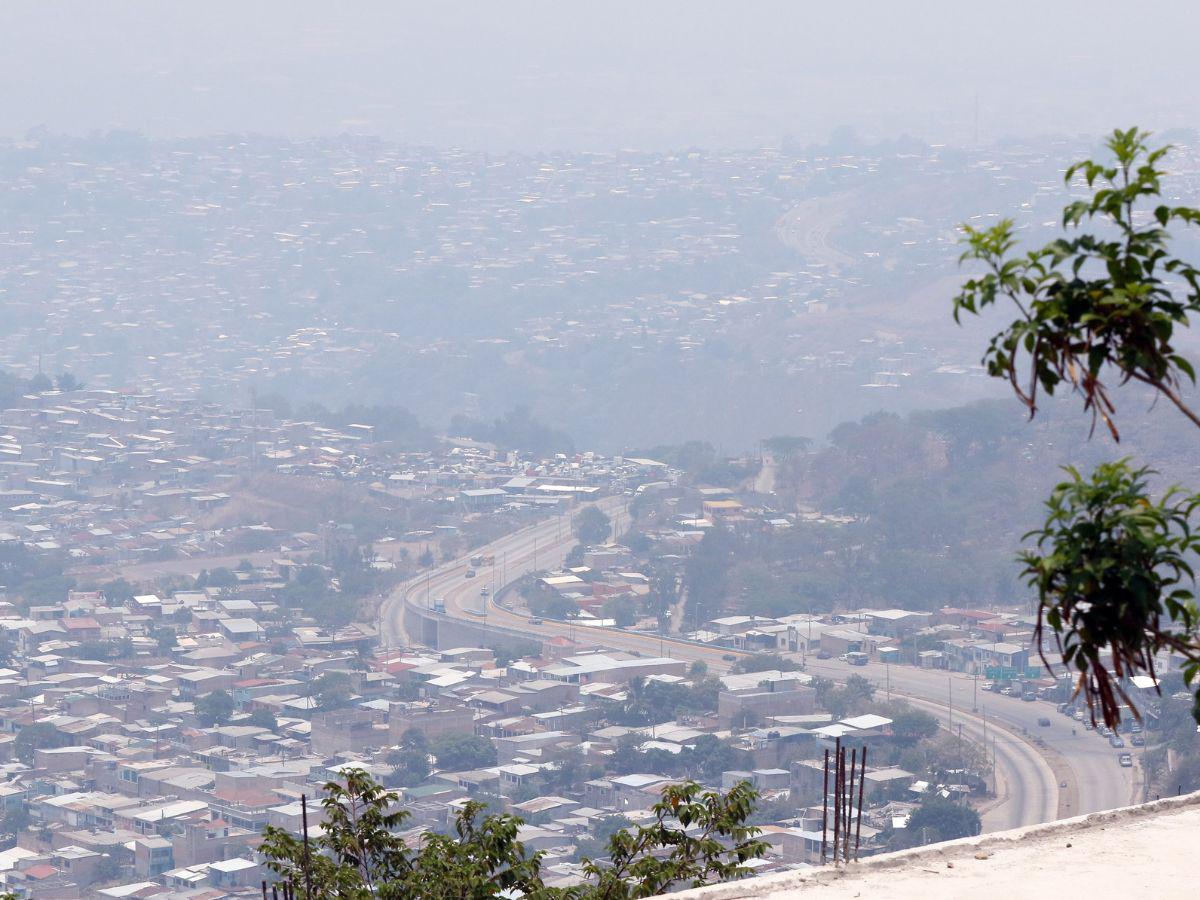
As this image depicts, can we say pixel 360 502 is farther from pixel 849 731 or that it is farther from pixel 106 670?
pixel 849 731

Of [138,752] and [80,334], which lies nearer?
[138,752]

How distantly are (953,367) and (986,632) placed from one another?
35.0 m

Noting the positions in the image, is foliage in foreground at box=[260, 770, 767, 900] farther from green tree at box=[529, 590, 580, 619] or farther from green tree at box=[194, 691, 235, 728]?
green tree at box=[529, 590, 580, 619]

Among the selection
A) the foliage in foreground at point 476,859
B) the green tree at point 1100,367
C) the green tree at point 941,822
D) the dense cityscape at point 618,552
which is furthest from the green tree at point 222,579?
the green tree at point 1100,367

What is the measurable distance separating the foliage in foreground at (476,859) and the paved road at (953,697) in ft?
55.0

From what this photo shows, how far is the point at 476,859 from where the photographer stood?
7242 millimetres

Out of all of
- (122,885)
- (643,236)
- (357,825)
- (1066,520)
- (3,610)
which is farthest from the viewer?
(643,236)

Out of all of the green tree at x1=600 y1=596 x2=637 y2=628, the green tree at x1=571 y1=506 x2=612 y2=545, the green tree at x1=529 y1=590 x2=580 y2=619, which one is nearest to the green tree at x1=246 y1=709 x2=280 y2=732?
the green tree at x1=529 y1=590 x2=580 y2=619

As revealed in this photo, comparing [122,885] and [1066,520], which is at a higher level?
[1066,520]

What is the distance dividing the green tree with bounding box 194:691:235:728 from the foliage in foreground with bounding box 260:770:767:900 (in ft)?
80.9

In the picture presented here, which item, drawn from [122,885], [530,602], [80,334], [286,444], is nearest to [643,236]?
[80,334]

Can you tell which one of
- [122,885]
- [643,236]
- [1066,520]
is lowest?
[122,885]

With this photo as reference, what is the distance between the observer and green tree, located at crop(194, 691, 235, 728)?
31812mm

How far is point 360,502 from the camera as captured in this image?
53062 mm
